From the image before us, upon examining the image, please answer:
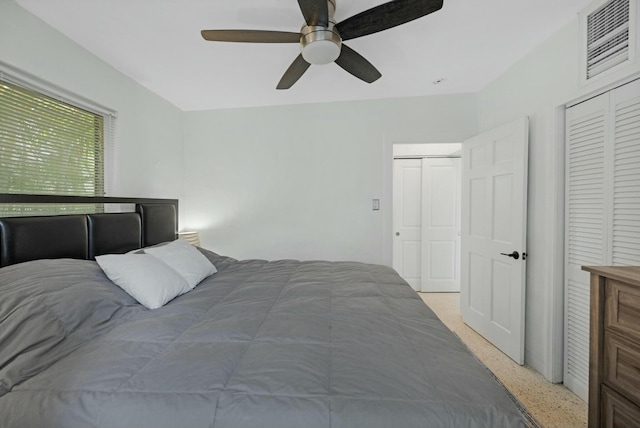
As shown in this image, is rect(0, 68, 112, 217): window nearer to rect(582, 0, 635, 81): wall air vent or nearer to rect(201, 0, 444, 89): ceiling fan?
rect(201, 0, 444, 89): ceiling fan

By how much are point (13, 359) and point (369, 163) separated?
A: 2.83m

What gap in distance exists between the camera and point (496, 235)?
2297 millimetres

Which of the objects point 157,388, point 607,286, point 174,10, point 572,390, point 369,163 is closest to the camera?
point 157,388

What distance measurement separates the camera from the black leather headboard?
1.27 metres

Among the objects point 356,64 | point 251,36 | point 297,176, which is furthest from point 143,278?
point 297,176

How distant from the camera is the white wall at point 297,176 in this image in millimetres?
2918

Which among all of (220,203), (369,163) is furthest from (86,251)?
(369,163)

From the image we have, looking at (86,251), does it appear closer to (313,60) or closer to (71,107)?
(71,107)

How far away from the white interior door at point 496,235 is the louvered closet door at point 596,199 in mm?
280

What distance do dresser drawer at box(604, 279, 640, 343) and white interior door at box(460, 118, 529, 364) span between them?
3.40 feet

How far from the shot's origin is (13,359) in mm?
837

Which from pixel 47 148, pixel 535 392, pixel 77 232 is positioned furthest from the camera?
pixel 535 392

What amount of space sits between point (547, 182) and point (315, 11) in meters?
1.96

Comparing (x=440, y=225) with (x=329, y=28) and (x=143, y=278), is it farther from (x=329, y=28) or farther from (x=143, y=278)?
(x=143, y=278)
